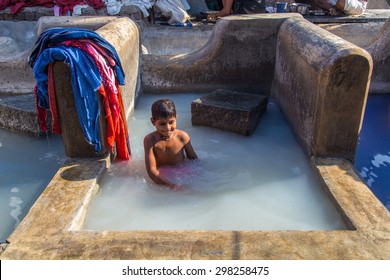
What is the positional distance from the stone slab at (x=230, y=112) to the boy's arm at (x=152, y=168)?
129cm

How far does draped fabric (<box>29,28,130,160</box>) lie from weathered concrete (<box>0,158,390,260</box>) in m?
0.84

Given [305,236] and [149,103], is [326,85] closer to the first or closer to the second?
[305,236]

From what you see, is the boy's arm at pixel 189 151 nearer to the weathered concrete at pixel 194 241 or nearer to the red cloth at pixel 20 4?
the weathered concrete at pixel 194 241

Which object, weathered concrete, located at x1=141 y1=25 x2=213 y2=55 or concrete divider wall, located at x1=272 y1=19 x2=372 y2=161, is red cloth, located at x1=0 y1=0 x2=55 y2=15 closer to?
weathered concrete, located at x1=141 y1=25 x2=213 y2=55

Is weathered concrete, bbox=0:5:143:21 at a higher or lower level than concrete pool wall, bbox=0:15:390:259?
higher

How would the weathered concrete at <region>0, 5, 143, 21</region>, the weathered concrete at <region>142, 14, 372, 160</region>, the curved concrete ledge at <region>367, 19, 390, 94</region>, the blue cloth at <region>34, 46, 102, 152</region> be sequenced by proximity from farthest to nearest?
the weathered concrete at <region>0, 5, 143, 21</region>
the curved concrete ledge at <region>367, 19, 390, 94</region>
the weathered concrete at <region>142, 14, 372, 160</region>
the blue cloth at <region>34, 46, 102, 152</region>

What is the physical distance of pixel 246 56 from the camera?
17.2 ft

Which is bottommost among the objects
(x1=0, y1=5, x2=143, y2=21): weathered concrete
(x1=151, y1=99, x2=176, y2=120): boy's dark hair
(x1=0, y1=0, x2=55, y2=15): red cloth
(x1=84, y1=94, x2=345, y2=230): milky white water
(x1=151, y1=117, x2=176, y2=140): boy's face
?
(x1=84, y1=94, x2=345, y2=230): milky white water

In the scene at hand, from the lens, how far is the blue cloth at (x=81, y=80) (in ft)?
9.57

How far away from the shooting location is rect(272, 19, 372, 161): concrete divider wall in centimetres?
307

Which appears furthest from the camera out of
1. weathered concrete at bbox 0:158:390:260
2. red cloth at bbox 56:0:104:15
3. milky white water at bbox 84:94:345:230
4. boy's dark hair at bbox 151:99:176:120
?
red cloth at bbox 56:0:104:15

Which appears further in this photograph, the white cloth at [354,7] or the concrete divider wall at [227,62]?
the white cloth at [354,7]

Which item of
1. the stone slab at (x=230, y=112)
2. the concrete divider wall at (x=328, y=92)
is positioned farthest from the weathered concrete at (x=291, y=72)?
the stone slab at (x=230, y=112)

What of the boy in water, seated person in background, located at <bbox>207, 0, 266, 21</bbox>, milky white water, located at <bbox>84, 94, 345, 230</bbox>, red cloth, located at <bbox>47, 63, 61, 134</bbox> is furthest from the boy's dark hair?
seated person in background, located at <bbox>207, 0, 266, 21</bbox>
